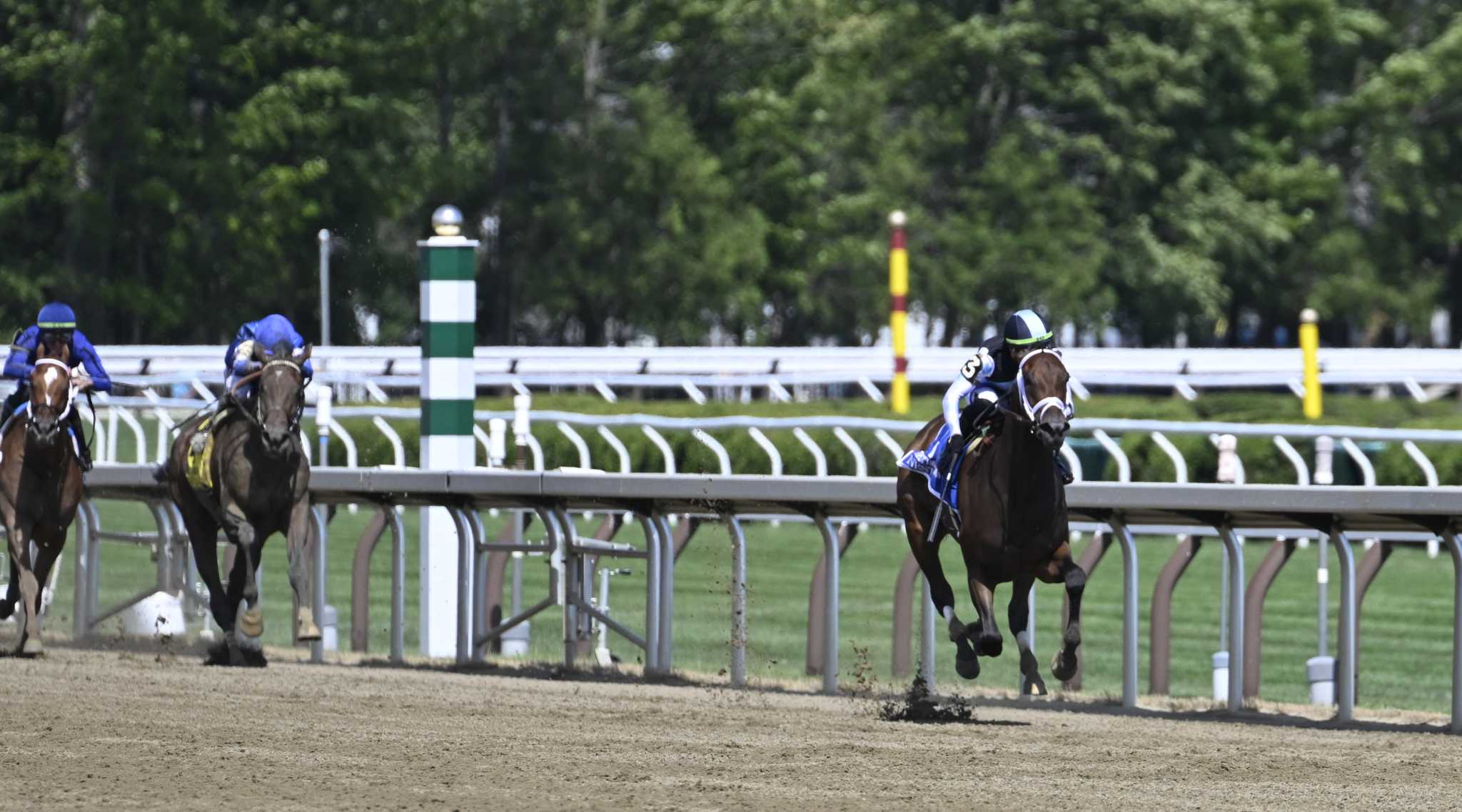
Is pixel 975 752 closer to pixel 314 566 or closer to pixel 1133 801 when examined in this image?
pixel 1133 801

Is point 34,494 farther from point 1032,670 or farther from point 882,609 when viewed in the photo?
point 1032,670

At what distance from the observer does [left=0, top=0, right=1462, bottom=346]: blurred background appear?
93.6 feet

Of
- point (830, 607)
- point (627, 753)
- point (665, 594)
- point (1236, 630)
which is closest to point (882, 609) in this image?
point (665, 594)

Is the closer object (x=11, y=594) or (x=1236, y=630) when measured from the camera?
(x=1236, y=630)

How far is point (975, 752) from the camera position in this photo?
25.8 ft

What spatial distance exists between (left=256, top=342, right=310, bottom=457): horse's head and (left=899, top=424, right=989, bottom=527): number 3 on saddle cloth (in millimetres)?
2538

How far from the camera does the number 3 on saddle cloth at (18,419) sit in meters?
11.4

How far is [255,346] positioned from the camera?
1063 cm

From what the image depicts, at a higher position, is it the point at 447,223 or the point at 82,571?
the point at 447,223

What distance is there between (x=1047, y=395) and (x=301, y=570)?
3704mm

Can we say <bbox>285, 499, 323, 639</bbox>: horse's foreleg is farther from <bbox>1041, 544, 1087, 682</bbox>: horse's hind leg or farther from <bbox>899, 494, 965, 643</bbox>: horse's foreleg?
<bbox>1041, 544, 1087, 682</bbox>: horse's hind leg

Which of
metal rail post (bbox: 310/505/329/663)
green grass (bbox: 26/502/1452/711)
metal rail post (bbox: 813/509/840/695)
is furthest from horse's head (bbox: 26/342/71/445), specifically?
metal rail post (bbox: 813/509/840/695)

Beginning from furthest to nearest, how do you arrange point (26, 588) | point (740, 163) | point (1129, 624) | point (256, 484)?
point (740, 163)
point (26, 588)
point (256, 484)
point (1129, 624)

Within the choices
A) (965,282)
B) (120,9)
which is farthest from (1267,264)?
(120,9)
